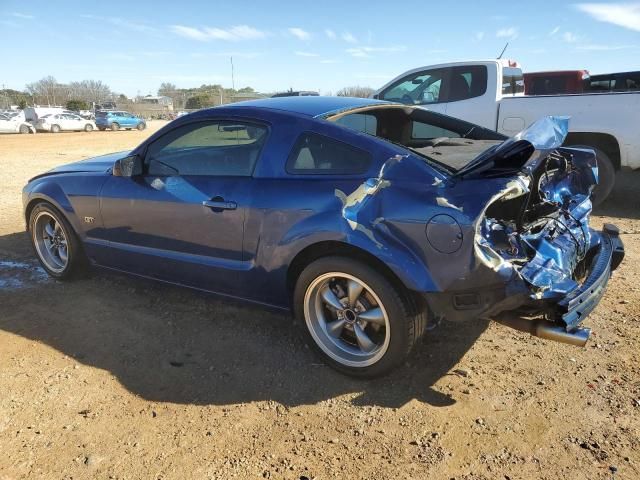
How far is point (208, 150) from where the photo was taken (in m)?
3.65

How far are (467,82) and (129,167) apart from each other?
6258 millimetres

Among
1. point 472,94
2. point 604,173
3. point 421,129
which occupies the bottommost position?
point 604,173

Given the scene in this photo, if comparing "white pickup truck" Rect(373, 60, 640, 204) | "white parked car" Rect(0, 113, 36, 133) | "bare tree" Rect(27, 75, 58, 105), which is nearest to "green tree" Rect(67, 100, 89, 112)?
"bare tree" Rect(27, 75, 58, 105)

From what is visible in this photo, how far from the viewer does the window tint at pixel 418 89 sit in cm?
852

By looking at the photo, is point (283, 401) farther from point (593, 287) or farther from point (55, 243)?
point (55, 243)

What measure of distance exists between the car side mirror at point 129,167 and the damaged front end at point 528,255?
2.43 metres

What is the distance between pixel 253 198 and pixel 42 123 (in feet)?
111

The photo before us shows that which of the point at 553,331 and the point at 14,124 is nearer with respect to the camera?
the point at 553,331

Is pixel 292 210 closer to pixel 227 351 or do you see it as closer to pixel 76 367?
pixel 227 351

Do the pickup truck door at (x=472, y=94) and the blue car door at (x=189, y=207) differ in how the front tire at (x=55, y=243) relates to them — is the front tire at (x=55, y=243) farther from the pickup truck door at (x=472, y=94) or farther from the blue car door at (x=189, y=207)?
the pickup truck door at (x=472, y=94)

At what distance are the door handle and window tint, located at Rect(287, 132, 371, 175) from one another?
0.44 m

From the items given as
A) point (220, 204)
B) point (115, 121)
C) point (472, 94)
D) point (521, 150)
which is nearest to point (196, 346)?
point (220, 204)

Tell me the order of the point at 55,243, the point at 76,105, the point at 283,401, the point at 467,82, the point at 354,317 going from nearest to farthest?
1. the point at 283,401
2. the point at 354,317
3. the point at 55,243
4. the point at 467,82
5. the point at 76,105

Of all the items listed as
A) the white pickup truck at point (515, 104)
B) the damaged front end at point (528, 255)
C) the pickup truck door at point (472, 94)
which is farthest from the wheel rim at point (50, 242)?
the pickup truck door at point (472, 94)
